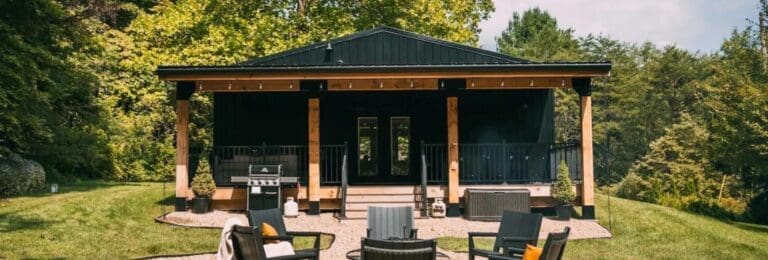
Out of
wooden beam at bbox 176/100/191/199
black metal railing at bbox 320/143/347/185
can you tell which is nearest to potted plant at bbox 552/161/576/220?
black metal railing at bbox 320/143/347/185

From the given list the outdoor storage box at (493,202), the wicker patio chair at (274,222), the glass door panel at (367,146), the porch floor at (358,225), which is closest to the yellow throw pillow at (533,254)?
the wicker patio chair at (274,222)

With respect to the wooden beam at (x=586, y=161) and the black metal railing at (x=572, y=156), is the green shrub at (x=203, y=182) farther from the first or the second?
the wooden beam at (x=586, y=161)

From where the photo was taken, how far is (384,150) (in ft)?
53.7

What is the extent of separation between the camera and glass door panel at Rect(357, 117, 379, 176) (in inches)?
642

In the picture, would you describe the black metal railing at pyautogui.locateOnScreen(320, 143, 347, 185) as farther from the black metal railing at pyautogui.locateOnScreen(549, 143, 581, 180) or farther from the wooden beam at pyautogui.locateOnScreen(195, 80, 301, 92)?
the black metal railing at pyautogui.locateOnScreen(549, 143, 581, 180)

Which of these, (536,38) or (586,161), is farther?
(536,38)

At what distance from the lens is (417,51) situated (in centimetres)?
1694

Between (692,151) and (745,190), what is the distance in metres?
3.92

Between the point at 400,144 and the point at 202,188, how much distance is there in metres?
5.10

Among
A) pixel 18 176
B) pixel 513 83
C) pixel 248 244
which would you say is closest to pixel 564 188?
pixel 513 83

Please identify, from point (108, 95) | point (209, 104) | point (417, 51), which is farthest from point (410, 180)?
point (108, 95)

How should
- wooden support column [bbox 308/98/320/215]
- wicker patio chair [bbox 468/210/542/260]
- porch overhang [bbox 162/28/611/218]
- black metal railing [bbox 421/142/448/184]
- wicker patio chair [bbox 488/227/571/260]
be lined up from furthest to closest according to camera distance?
1. black metal railing [bbox 421/142/448/184]
2. wooden support column [bbox 308/98/320/215]
3. porch overhang [bbox 162/28/611/218]
4. wicker patio chair [bbox 468/210/542/260]
5. wicker patio chair [bbox 488/227/571/260]

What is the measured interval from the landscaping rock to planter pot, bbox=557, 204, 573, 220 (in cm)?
1281

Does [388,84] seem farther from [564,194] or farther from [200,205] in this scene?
[200,205]
